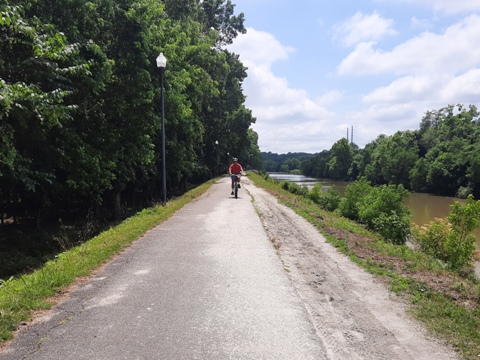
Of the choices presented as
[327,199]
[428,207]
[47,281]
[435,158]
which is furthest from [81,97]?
[435,158]

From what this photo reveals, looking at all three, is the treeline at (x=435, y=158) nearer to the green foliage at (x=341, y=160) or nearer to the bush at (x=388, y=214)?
the green foliage at (x=341, y=160)

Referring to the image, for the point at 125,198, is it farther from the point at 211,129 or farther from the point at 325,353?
the point at 325,353

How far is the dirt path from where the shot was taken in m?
3.60

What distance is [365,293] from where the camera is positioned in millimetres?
5254

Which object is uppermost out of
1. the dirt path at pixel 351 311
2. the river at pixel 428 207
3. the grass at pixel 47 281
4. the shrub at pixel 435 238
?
the grass at pixel 47 281

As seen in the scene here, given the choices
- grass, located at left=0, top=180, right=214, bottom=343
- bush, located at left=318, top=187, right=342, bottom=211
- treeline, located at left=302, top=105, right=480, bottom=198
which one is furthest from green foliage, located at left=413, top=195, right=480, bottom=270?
treeline, located at left=302, top=105, right=480, bottom=198

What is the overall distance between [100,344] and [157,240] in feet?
15.7

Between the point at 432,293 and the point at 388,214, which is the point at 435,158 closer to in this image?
the point at 388,214

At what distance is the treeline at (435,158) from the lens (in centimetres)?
6216

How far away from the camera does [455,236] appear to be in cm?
1369

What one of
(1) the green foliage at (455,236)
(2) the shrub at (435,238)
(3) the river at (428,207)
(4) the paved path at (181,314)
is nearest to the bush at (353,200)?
(3) the river at (428,207)

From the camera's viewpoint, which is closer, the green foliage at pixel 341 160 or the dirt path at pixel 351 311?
the dirt path at pixel 351 311

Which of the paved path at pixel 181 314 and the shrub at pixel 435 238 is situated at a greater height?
the paved path at pixel 181 314

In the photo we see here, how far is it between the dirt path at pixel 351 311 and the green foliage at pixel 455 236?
7.93 m
